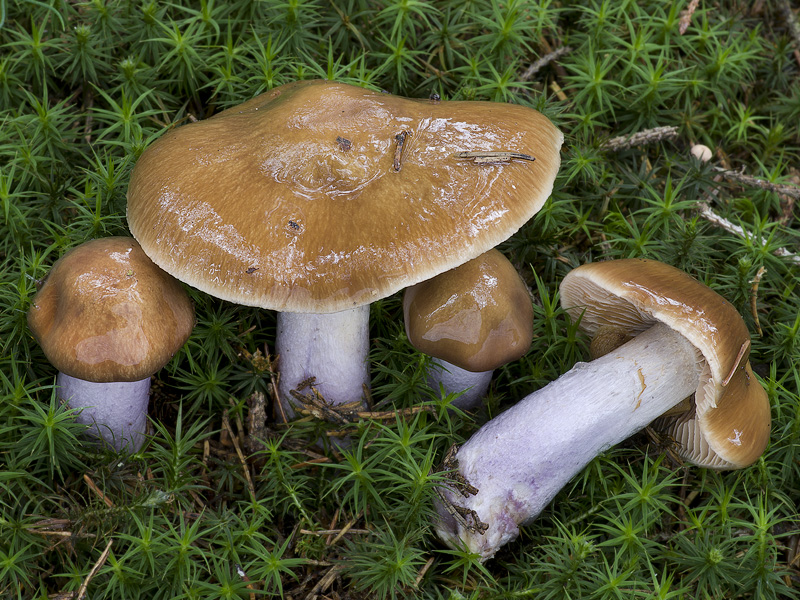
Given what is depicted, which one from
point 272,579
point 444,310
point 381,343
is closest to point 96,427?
point 272,579

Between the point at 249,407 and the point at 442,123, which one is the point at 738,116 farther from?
the point at 249,407

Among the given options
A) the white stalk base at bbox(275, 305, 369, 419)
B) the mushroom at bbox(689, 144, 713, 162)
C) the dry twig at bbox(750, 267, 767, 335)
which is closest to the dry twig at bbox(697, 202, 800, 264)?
the dry twig at bbox(750, 267, 767, 335)

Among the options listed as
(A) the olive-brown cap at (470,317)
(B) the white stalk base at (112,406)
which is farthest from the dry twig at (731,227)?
(B) the white stalk base at (112,406)

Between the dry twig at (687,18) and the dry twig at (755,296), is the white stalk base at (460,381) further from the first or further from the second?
the dry twig at (687,18)

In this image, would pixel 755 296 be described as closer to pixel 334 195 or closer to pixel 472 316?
pixel 472 316

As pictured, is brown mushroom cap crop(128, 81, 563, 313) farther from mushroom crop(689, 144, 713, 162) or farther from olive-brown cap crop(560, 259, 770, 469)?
mushroom crop(689, 144, 713, 162)
